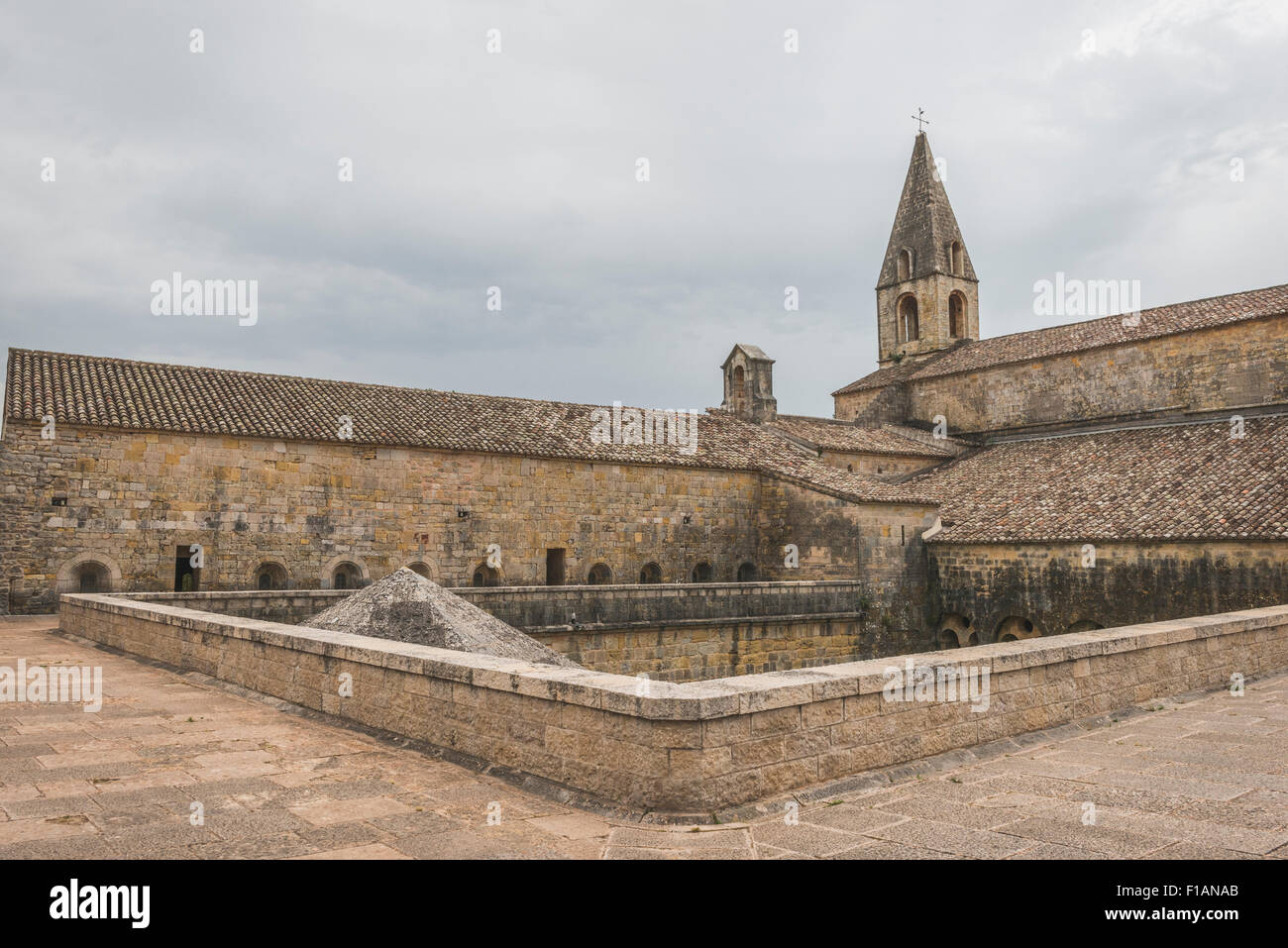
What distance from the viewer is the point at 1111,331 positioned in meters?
28.3

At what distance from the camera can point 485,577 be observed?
21.7m

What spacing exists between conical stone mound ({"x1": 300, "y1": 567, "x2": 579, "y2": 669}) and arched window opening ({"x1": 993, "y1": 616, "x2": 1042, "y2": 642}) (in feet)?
51.6

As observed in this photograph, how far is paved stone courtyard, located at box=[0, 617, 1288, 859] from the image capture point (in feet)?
12.7

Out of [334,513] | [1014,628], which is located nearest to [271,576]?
[334,513]

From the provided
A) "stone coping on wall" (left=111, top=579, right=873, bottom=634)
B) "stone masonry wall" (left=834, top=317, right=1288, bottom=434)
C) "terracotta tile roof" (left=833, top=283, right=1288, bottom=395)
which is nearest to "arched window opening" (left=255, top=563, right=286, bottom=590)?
"stone coping on wall" (left=111, top=579, right=873, bottom=634)

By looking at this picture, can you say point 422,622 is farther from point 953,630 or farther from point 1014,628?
point 953,630

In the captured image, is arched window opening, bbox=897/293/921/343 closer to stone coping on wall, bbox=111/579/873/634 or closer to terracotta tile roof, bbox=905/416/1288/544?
terracotta tile roof, bbox=905/416/1288/544

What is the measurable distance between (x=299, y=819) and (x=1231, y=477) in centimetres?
2202

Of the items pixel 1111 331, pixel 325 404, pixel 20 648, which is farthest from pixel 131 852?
pixel 1111 331

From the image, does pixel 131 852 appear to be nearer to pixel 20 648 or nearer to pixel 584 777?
pixel 584 777

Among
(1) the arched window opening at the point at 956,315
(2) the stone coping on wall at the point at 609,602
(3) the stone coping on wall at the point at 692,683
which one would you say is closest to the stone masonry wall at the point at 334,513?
(2) the stone coping on wall at the point at 609,602

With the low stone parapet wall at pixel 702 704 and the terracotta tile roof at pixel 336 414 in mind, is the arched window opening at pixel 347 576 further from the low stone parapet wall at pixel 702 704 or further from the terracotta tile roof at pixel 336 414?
the low stone parapet wall at pixel 702 704

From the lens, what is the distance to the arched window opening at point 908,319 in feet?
118

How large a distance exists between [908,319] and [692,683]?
3391 cm
